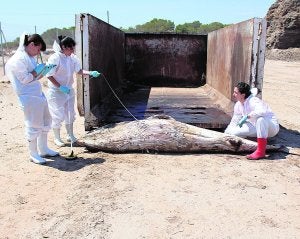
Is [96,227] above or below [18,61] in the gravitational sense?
below

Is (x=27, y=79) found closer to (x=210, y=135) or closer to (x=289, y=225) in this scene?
(x=210, y=135)

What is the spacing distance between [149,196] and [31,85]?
2117 millimetres

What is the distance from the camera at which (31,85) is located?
535 centimetres

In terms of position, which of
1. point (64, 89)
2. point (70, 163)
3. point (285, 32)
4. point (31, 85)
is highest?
point (285, 32)

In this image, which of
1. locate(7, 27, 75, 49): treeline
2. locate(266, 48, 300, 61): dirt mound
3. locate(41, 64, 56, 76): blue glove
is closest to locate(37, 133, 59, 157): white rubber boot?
locate(41, 64, 56, 76): blue glove

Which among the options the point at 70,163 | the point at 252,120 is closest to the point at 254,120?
the point at 252,120

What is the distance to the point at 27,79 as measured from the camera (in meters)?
5.11

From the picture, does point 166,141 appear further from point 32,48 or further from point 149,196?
point 32,48

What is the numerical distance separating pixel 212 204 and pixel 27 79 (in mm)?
2579

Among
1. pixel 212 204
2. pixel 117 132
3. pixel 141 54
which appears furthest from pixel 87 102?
pixel 141 54

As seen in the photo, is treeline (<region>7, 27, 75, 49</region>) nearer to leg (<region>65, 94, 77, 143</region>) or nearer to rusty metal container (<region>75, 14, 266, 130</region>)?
rusty metal container (<region>75, 14, 266, 130</region>)

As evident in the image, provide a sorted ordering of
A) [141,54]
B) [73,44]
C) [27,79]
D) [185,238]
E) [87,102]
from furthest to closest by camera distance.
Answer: [141,54], [87,102], [73,44], [27,79], [185,238]

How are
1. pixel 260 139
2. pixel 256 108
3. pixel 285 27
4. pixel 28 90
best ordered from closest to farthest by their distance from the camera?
pixel 28 90
pixel 260 139
pixel 256 108
pixel 285 27

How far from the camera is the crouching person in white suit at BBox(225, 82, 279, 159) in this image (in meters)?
5.65
